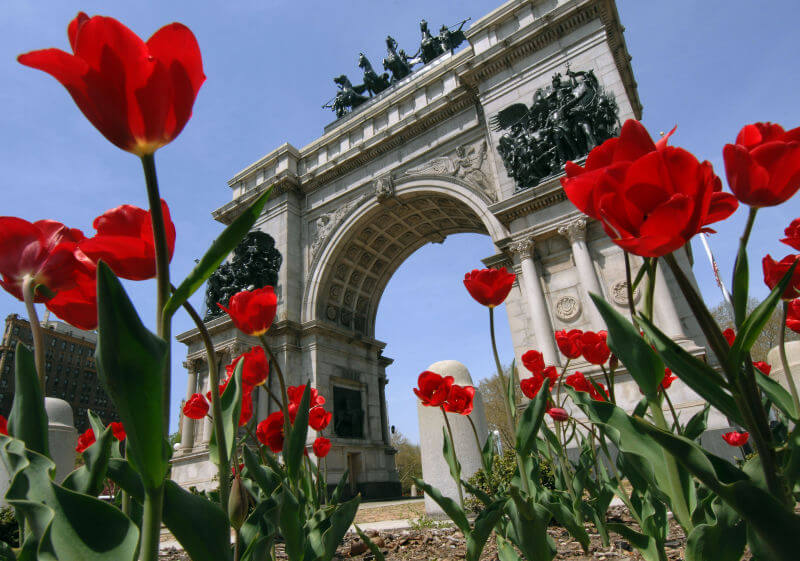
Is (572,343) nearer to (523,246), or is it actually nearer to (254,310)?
(254,310)

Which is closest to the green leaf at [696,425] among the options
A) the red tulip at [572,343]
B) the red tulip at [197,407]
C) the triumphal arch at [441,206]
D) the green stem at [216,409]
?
the red tulip at [572,343]

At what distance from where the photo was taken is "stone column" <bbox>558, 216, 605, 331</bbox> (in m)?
9.58

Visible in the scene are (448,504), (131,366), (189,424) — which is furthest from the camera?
(189,424)

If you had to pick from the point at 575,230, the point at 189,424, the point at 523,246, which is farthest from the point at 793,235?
the point at 189,424

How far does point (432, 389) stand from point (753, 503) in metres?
2.01

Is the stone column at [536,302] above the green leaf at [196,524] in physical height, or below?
above

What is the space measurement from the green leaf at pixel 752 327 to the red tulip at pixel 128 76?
3.61 feet

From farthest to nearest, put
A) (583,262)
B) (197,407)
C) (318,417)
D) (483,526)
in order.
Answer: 1. (583,262)
2. (318,417)
3. (197,407)
4. (483,526)

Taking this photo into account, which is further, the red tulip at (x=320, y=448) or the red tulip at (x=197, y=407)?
the red tulip at (x=320, y=448)

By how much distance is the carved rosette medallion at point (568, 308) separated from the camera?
995 centimetres

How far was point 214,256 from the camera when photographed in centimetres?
84

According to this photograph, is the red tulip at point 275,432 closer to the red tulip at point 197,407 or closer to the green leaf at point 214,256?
the red tulip at point 197,407

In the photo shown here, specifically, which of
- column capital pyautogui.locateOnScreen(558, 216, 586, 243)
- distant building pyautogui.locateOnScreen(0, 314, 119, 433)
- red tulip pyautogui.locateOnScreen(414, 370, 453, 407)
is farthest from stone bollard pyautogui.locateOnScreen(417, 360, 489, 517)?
distant building pyautogui.locateOnScreen(0, 314, 119, 433)

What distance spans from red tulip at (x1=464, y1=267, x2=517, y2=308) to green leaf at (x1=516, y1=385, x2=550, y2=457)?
18.9 inches
